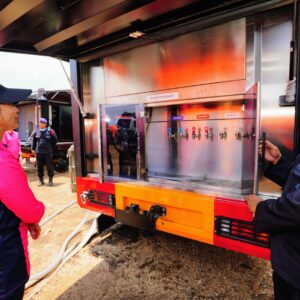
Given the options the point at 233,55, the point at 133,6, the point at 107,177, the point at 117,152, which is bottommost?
the point at 107,177

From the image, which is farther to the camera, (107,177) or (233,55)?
(107,177)

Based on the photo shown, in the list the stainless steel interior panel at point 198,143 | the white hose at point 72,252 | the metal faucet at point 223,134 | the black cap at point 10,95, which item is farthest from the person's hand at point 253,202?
the white hose at point 72,252

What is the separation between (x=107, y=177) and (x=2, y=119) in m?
1.31

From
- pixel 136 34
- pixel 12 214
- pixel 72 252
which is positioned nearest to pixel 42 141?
pixel 72 252

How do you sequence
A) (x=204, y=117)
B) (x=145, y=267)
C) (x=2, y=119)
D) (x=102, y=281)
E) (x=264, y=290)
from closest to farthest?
(x=2, y=119) < (x=264, y=290) < (x=102, y=281) < (x=145, y=267) < (x=204, y=117)

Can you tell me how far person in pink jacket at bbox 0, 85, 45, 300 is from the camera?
4.13 feet

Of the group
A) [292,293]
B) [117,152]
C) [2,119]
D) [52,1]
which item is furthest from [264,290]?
[52,1]

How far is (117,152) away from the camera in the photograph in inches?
110

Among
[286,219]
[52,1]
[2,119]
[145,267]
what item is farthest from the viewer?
[145,267]

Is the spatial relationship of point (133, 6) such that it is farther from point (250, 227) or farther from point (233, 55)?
point (250, 227)

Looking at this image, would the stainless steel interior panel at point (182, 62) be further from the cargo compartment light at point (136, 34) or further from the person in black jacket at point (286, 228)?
the person in black jacket at point (286, 228)

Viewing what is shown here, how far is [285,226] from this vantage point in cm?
115

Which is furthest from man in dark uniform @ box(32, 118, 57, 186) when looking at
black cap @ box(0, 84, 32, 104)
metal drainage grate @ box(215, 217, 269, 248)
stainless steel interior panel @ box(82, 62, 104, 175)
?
metal drainage grate @ box(215, 217, 269, 248)

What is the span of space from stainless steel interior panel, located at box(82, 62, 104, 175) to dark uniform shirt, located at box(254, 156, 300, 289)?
1945 mm
